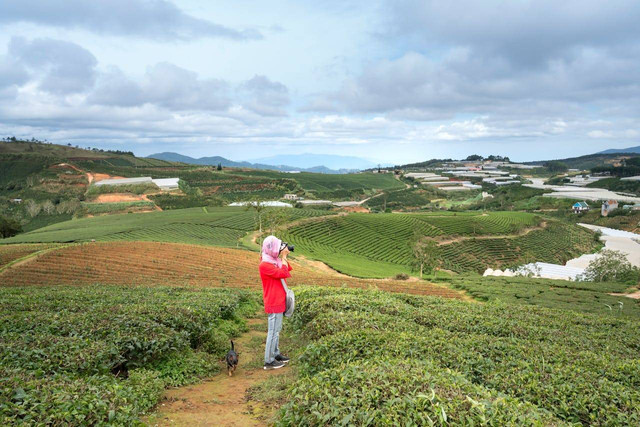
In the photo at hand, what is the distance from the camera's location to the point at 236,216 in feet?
247

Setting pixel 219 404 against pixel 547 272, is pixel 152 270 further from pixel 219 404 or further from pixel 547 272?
pixel 547 272

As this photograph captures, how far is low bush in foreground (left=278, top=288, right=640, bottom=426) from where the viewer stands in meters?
4.40

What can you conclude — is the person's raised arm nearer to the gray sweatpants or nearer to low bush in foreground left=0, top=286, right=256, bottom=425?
the gray sweatpants

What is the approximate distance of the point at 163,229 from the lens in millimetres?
62062

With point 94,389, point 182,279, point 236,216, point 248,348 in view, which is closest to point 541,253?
point 236,216

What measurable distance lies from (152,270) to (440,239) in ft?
190

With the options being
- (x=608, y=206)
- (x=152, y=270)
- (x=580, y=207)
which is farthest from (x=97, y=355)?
(x=580, y=207)

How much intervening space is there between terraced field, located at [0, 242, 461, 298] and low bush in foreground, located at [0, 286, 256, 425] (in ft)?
47.4

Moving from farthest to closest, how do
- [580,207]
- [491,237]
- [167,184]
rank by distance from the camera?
[167,184] → [580,207] → [491,237]

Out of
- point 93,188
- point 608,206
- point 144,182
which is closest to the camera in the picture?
point 93,188

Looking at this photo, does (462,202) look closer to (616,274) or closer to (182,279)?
(616,274)

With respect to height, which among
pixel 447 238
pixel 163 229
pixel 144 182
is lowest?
pixel 447 238

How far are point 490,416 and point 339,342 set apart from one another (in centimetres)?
326

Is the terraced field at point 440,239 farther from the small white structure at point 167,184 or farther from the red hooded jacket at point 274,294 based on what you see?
the small white structure at point 167,184
